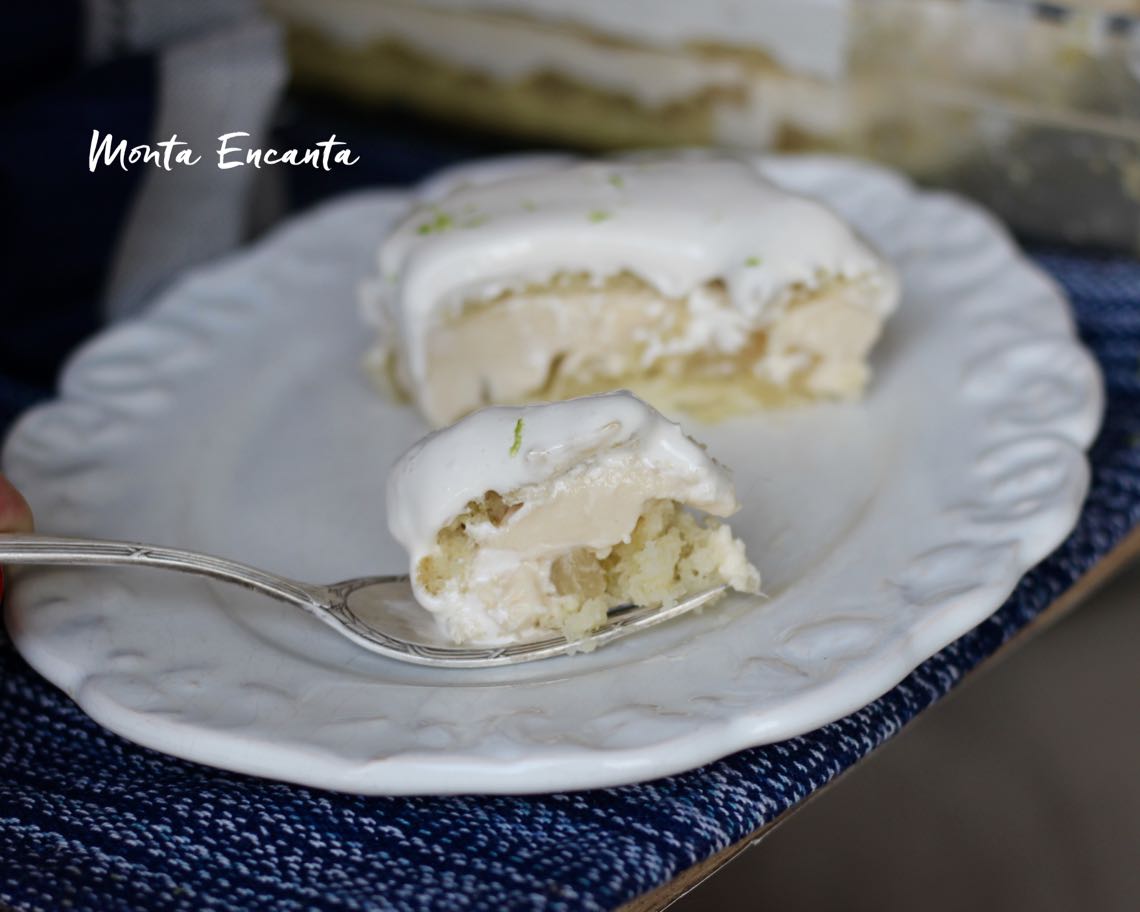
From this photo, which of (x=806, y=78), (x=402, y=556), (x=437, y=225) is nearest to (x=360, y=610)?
(x=402, y=556)

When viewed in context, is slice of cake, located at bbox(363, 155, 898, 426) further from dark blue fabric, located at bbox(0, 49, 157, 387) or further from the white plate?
dark blue fabric, located at bbox(0, 49, 157, 387)

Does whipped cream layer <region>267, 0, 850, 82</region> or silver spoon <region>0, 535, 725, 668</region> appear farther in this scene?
whipped cream layer <region>267, 0, 850, 82</region>

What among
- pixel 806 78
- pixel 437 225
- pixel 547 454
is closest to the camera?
pixel 547 454

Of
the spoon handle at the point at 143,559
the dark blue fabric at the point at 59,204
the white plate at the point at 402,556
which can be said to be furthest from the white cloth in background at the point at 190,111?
the spoon handle at the point at 143,559

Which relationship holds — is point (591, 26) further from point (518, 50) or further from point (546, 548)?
point (546, 548)

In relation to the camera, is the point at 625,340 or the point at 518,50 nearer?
the point at 625,340

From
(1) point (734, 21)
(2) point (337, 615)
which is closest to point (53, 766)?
(2) point (337, 615)

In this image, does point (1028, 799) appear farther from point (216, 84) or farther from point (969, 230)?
point (216, 84)

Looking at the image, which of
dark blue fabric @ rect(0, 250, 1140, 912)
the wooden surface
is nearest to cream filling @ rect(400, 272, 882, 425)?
the wooden surface
